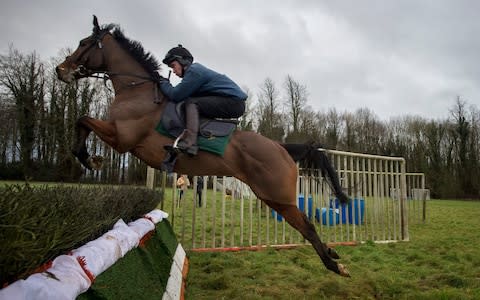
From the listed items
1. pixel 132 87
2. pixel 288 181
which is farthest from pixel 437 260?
pixel 132 87

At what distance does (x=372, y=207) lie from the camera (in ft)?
28.8

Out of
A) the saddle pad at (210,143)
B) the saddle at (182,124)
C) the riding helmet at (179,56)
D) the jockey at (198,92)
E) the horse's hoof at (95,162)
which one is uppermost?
the riding helmet at (179,56)

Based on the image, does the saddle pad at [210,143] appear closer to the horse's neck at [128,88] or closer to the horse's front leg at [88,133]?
the horse's neck at [128,88]

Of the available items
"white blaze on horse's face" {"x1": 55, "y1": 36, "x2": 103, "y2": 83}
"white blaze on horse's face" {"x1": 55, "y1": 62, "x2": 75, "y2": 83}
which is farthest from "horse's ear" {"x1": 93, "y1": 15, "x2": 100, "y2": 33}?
"white blaze on horse's face" {"x1": 55, "y1": 62, "x2": 75, "y2": 83}

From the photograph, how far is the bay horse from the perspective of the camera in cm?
365

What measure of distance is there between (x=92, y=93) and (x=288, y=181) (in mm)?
24577

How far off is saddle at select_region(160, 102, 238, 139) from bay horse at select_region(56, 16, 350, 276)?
95mm

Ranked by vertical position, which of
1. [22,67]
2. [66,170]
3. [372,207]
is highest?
[22,67]

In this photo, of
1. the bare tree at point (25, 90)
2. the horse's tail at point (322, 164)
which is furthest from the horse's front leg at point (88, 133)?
the bare tree at point (25, 90)

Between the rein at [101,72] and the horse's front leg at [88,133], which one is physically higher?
the rein at [101,72]

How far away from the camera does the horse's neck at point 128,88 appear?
12.1ft

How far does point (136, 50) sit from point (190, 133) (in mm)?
1380

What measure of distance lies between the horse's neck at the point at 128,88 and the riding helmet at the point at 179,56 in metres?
0.30

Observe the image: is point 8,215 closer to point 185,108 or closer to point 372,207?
point 185,108
